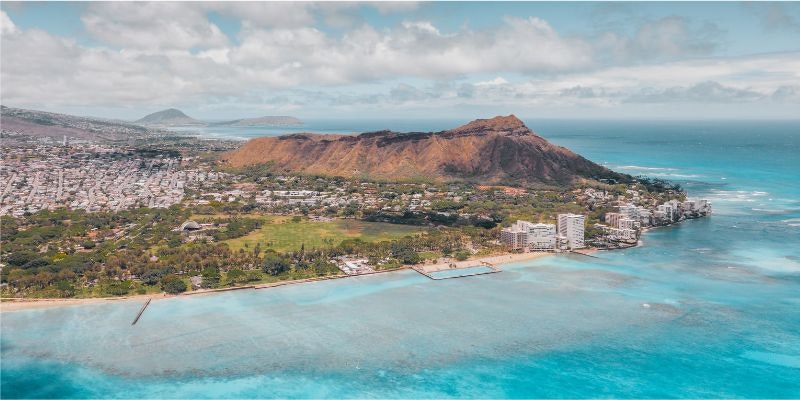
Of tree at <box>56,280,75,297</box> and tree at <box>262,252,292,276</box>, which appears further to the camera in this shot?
tree at <box>262,252,292,276</box>

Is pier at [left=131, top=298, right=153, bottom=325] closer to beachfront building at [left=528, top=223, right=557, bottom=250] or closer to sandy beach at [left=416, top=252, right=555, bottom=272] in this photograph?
sandy beach at [left=416, top=252, right=555, bottom=272]

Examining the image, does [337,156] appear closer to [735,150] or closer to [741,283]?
[741,283]

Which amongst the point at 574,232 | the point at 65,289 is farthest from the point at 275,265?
the point at 574,232

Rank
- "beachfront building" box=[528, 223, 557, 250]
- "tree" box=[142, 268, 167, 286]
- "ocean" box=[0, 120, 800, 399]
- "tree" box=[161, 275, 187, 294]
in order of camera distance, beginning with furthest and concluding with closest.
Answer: "beachfront building" box=[528, 223, 557, 250], "tree" box=[142, 268, 167, 286], "tree" box=[161, 275, 187, 294], "ocean" box=[0, 120, 800, 399]

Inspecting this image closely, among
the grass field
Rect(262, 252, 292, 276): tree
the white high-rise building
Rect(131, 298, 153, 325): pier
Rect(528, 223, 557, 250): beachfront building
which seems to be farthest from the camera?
the white high-rise building

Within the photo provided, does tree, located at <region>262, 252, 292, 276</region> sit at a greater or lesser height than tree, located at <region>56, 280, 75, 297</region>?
greater

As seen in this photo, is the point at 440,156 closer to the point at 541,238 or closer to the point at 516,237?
the point at 516,237

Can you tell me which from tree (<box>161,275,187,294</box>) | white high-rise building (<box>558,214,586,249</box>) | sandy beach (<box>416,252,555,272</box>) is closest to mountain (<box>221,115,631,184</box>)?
white high-rise building (<box>558,214,586,249</box>)

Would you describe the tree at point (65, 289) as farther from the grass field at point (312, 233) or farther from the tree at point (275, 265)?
the grass field at point (312, 233)
